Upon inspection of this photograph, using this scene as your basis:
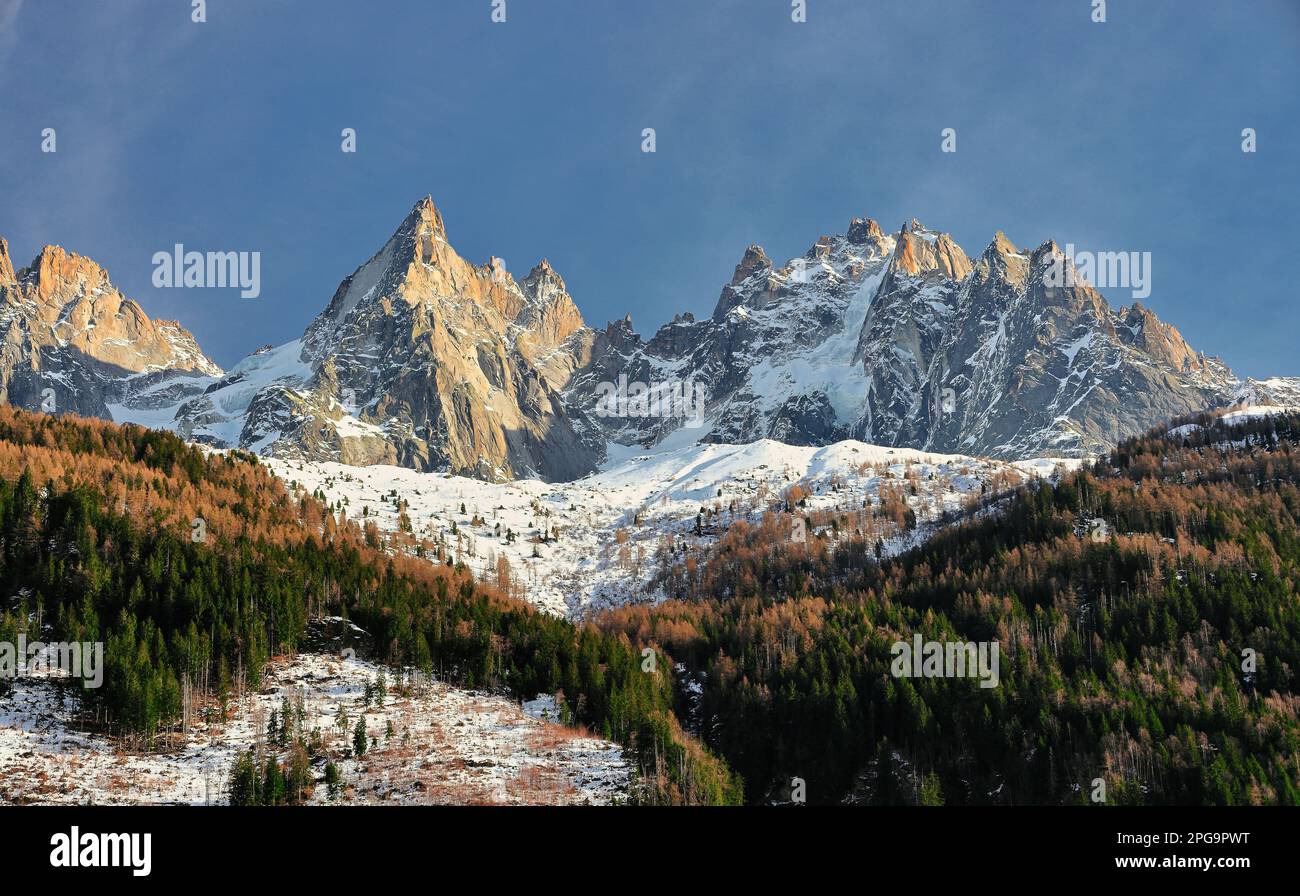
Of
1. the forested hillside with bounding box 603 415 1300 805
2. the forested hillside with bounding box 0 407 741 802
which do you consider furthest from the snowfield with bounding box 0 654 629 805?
the forested hillside with bounding box 603 415 1300 805

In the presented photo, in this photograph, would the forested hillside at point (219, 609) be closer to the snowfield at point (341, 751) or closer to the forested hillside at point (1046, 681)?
the snowfield at point (341, 751)

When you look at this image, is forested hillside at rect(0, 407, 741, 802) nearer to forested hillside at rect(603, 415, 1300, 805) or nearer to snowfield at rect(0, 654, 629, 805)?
snowfield at rect(0, 654, 629, 805)

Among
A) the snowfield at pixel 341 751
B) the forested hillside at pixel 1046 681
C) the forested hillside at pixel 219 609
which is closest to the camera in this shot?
the snowfield at pixel 341 751

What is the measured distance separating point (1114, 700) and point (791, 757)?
45.2 meters

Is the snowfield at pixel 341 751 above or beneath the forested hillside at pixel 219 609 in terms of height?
beneath

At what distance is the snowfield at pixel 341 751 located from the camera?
77.9m

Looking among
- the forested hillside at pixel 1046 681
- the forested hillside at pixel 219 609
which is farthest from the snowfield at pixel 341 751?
the forested hillside at pixel 1046 681

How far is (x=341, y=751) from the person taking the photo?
301 ft

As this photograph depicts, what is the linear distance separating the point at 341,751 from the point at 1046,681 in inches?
3963

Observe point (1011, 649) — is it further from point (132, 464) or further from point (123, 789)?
point (132, 464)

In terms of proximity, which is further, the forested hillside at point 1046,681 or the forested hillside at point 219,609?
the forested hillside at point 1046,681

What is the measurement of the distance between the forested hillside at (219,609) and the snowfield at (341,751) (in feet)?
11.7

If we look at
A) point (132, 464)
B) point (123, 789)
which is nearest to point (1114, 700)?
point (123, 789)

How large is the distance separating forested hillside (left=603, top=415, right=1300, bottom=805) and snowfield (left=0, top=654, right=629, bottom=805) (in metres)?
45.7
